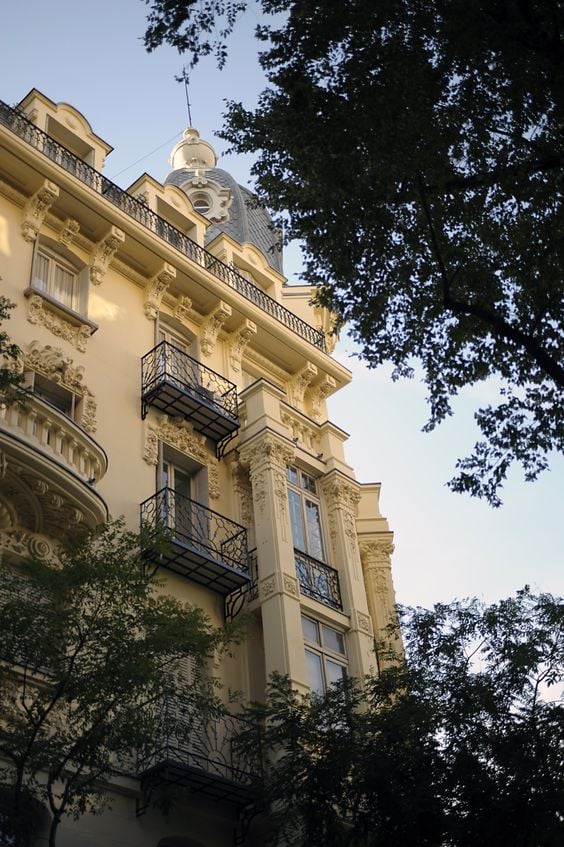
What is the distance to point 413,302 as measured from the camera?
52.0ft

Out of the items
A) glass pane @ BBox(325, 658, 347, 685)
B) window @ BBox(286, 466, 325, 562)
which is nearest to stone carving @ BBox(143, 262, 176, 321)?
window @ BBox(286, 466, 325, 562)

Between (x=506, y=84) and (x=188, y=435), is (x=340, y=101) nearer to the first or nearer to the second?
(x=506, y=84)

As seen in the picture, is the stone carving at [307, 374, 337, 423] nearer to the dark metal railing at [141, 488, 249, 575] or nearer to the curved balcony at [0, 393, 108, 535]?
the dark metal railing at [141, 488, 249, 575]

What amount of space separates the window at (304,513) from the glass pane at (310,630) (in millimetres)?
1607

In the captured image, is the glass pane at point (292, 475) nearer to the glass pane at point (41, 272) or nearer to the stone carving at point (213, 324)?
the stone carving at point (213, 324)

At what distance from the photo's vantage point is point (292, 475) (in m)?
22.6

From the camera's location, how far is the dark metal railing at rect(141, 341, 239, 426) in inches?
848

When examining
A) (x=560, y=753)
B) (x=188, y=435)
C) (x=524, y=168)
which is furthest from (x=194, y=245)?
(x=560, y=753)

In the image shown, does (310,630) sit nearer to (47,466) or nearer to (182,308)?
(47,466)

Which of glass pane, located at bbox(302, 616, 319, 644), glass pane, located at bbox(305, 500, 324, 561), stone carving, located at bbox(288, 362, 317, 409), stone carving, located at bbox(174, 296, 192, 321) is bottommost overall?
glass pane, located at bbox(302, 616, 319, 644)

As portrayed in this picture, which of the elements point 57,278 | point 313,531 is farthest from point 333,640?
point 57,278

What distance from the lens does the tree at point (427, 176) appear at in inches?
568

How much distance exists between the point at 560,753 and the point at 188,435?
33.5ft

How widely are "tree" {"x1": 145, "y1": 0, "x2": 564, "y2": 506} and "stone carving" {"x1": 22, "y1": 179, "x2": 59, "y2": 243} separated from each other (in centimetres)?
669
